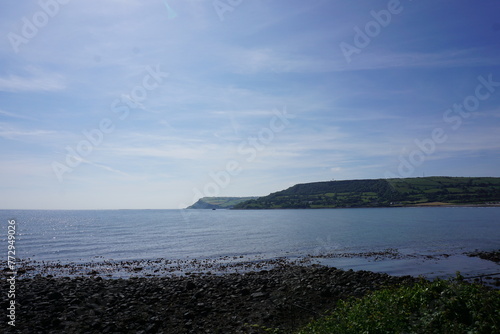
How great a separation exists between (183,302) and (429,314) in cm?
1685

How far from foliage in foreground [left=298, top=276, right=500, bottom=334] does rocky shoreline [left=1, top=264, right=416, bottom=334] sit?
5.72 m

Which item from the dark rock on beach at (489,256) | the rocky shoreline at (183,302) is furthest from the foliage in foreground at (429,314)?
the dark rock on beach at (489,256)

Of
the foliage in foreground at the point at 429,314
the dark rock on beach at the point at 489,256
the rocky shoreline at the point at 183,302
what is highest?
the foliage in foreground at the point at 429,314

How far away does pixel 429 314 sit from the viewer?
36.8 ft

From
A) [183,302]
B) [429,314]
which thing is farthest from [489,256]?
[183,302]

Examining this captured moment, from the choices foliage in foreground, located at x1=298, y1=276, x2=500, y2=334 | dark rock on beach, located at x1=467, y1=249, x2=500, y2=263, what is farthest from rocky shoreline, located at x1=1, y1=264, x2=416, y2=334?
dark rock on beach, located at x1=467, y1=249, x2=500, y2=263

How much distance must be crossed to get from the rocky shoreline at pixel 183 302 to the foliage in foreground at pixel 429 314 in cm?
572

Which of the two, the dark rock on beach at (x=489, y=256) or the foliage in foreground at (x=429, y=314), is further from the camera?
the dark rock on beach at (x=489, y=256)

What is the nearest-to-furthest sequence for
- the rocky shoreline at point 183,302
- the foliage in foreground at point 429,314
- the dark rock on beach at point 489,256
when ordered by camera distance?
1. the foliage in foreground at point 429,314
2. the rocky shoreline at point 183,302
3. the dark rock on beach at point 489,256

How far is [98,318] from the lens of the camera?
64.7 feet

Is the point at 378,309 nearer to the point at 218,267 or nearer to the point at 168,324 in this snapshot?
the point at 168,324

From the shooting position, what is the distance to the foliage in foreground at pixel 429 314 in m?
10.4

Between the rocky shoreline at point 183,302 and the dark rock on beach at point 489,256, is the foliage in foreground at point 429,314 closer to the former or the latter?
the rocky shoreline at point 183,302

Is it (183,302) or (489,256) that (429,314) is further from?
(489,256)
